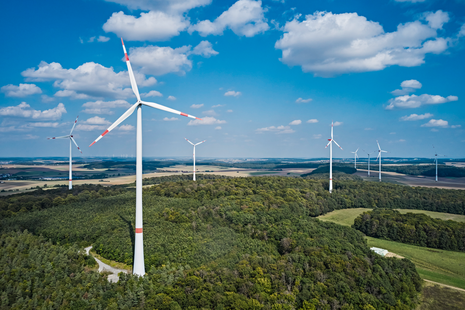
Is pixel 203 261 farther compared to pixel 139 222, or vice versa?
pixel 203 261

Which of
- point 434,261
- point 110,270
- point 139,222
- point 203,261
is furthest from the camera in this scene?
point 434,261

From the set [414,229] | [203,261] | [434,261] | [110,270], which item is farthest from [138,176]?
[414,229]

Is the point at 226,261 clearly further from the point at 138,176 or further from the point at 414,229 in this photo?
the point at 414,229

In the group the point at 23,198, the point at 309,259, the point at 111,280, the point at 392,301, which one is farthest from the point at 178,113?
the point at 23,198

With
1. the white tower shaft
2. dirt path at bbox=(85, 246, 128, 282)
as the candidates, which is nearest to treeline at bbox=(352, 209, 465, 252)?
the white tower shaft

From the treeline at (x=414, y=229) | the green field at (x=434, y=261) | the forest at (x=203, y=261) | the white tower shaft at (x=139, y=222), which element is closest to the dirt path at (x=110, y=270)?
the forest at (x=203, y=261)

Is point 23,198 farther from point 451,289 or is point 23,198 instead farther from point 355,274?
point 451,289
